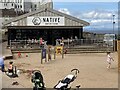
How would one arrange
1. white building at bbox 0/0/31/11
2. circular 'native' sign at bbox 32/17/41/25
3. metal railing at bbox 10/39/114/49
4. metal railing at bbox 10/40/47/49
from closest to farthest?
metal railing at bbox 10/40/47/49
metal railing at bbox 10/39/114/49
circular 'native' sign at bbox 32/17/41/25
white building at bbox 0/0/31/11

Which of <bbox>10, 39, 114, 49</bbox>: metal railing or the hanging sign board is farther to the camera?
the hanging sign board

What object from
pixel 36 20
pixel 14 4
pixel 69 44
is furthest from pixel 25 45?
pixel 14 4

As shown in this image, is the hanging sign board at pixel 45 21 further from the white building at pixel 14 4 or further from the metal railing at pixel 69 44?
the white building at pixel 14 4

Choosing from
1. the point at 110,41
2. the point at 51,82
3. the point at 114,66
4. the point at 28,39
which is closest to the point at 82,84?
the point at 51,82

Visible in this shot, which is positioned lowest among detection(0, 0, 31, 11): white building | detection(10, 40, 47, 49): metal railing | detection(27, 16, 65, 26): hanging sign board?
detection(10, 40, 47, 49): metal railing

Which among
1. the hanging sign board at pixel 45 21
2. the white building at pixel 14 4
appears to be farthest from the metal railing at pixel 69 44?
the white building at pixel 14 4

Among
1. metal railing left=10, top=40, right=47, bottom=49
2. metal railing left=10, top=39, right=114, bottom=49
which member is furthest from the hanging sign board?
metal railing left=10, top=40, right=47, bottom=49

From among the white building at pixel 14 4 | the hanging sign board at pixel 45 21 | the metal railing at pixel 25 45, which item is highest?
the white building at pixel 14 4

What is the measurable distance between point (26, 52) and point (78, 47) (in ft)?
15.2

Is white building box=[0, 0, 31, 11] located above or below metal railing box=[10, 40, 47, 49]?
above

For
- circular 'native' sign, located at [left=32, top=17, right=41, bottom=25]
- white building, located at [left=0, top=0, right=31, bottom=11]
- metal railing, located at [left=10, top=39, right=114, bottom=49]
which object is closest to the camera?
metal railing, located at [left=10, top=39, right=114, bottom=49]

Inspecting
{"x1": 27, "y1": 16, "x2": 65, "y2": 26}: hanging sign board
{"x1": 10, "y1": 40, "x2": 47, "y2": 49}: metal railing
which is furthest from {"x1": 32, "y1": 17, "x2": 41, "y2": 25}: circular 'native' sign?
{"x1": 10, "y1": 40, "x2": 47, "y2": 49}: metal railing

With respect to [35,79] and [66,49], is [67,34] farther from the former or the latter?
[35,79]

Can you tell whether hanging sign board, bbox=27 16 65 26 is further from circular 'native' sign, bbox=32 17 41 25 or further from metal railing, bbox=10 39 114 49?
metal railing, bbox=10 39 114 49
